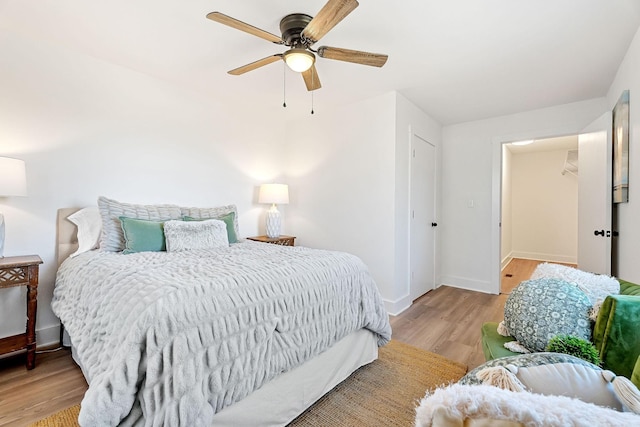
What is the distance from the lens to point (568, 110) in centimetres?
332

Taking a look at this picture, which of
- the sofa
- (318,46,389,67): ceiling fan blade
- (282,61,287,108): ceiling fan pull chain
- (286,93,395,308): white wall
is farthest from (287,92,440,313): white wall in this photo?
the sofa

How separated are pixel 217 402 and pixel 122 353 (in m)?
0.42

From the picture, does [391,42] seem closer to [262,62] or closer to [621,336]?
[262,62]

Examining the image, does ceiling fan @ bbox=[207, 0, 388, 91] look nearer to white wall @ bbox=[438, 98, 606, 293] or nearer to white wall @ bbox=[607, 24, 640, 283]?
white wall @ bbox=[607, 24, 640, 283]

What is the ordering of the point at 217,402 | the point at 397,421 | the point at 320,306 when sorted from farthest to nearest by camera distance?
the point at 320,306, the point at 397,421, the point at 217,402

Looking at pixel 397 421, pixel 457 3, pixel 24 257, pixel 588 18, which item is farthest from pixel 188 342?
pixel 588 18

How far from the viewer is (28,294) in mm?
1969

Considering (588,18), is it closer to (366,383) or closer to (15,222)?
(366,383)

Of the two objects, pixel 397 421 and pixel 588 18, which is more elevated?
pixel 588 18

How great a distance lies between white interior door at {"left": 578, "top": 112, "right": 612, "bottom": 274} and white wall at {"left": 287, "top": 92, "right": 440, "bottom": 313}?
5.29ft

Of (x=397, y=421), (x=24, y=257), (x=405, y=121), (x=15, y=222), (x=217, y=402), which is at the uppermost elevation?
(x=405, y=121)

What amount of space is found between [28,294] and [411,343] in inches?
113

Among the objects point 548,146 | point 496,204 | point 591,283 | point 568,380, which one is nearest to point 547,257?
point 548,146

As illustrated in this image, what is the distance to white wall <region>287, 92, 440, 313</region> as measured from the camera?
3.10 meters
